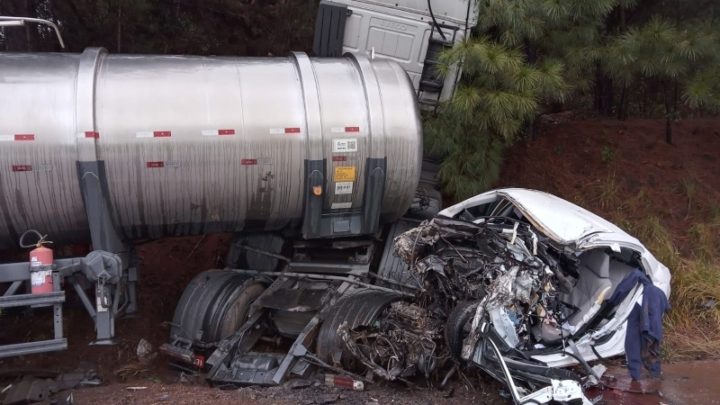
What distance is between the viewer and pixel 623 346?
5586 mm

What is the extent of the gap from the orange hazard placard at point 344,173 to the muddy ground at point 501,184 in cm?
197

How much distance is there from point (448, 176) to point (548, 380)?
11.1ft

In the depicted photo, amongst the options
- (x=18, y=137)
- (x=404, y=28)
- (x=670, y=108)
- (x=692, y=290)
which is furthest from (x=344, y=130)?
(x=670, y=108)

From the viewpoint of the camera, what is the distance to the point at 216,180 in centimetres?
610

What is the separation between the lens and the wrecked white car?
5.16 metres

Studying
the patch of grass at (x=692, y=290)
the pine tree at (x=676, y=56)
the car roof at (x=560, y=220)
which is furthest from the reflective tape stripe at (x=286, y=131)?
the patch of grass at (x=692, y=290)

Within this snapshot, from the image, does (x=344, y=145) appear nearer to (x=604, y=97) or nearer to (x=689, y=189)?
(x=689, y=189)

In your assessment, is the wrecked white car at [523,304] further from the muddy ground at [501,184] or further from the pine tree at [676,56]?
the pine tree at [676,56]

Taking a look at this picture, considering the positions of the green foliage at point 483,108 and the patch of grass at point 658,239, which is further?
the patch of grass at point 658,239

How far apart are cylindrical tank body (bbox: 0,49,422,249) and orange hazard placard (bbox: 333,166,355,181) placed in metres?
0.01

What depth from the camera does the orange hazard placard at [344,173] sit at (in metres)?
6.36

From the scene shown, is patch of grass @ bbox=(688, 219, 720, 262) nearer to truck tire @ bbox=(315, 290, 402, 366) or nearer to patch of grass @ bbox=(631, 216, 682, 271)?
patch of grass @ bbox=(631, 216, 682, 271)

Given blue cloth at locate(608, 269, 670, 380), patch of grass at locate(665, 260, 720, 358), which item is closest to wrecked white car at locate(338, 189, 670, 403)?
blue cloth at locate(608, 269, 670, 380)

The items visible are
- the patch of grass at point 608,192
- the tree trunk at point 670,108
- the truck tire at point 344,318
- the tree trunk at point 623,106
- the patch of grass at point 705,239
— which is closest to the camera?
the truck tire at point 344,318
